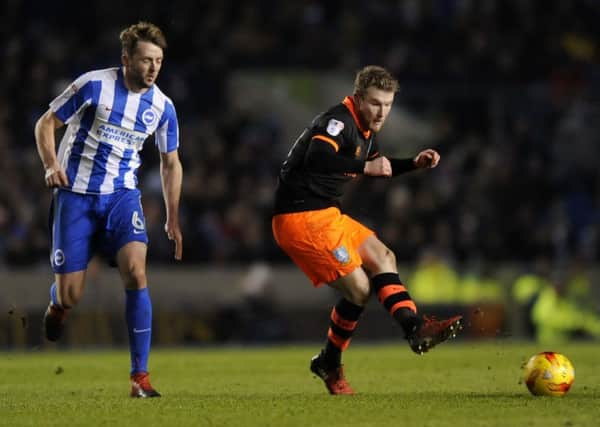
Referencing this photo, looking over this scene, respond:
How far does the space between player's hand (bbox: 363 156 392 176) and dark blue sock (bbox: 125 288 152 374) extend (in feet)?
5.08

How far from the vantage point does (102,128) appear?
8.15 m

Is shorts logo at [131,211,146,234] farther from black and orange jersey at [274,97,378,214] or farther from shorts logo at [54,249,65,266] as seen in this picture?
black and orange jersey at [274,97,378,214]

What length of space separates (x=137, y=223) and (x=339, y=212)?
50.6 inches

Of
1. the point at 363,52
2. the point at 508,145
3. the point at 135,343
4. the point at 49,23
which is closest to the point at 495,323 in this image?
the point at 508,145

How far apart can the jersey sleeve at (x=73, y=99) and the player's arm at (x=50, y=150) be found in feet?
0.14

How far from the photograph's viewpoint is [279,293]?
60.0 feet

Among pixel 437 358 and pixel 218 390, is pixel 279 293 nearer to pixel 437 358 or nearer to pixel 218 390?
pixel 437 358

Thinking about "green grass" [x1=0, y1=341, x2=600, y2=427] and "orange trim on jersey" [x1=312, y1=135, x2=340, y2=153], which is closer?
"green grass" [x1=0, y1=341, x2=600, y2=427]

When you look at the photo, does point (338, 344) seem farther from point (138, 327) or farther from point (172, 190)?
point (172, 190)

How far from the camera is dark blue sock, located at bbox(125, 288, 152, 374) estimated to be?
26.5ft

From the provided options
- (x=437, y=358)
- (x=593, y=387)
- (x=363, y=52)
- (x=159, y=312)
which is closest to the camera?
(x=593, y=387)

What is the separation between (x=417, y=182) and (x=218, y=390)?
1143 cm

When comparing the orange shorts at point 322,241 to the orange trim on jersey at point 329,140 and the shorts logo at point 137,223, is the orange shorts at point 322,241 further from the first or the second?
the shorts logo at point 137,223

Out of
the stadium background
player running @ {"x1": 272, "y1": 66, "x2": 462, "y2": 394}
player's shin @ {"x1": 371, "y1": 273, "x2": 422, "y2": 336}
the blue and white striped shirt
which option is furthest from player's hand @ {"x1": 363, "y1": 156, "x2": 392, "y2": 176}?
the stadium background
